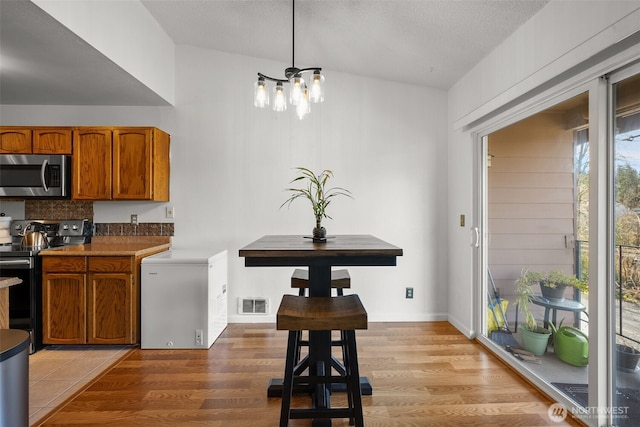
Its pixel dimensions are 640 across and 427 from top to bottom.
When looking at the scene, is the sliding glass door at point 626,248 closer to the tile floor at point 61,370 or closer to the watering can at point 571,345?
the watering can at point 571,345

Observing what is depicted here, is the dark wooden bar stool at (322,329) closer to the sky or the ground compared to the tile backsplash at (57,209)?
closer to the ground

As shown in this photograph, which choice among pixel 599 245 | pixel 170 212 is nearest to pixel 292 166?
pixel 170 212

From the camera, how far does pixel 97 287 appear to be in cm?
319

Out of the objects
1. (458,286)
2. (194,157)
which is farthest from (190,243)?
(458,286)

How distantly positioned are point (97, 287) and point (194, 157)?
151cm

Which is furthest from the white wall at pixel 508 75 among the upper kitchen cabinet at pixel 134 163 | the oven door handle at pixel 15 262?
the oven door handle at pixel 15 262

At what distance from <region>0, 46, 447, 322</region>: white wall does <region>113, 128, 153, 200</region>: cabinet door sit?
0.40 metres

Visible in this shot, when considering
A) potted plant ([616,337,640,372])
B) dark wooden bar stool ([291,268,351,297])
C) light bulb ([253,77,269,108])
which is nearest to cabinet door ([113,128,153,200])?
light bulb ([253,77,269,108])

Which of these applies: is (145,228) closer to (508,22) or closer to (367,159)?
(367,159)

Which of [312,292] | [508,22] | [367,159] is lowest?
[312,292]

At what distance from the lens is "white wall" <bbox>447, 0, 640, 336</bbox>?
1827mm

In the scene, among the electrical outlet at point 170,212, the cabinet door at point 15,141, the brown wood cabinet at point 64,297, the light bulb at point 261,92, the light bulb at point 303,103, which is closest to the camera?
the light bulb at point 303,103

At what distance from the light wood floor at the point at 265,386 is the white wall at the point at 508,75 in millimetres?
777

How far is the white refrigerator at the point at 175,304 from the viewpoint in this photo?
3.21 metres
